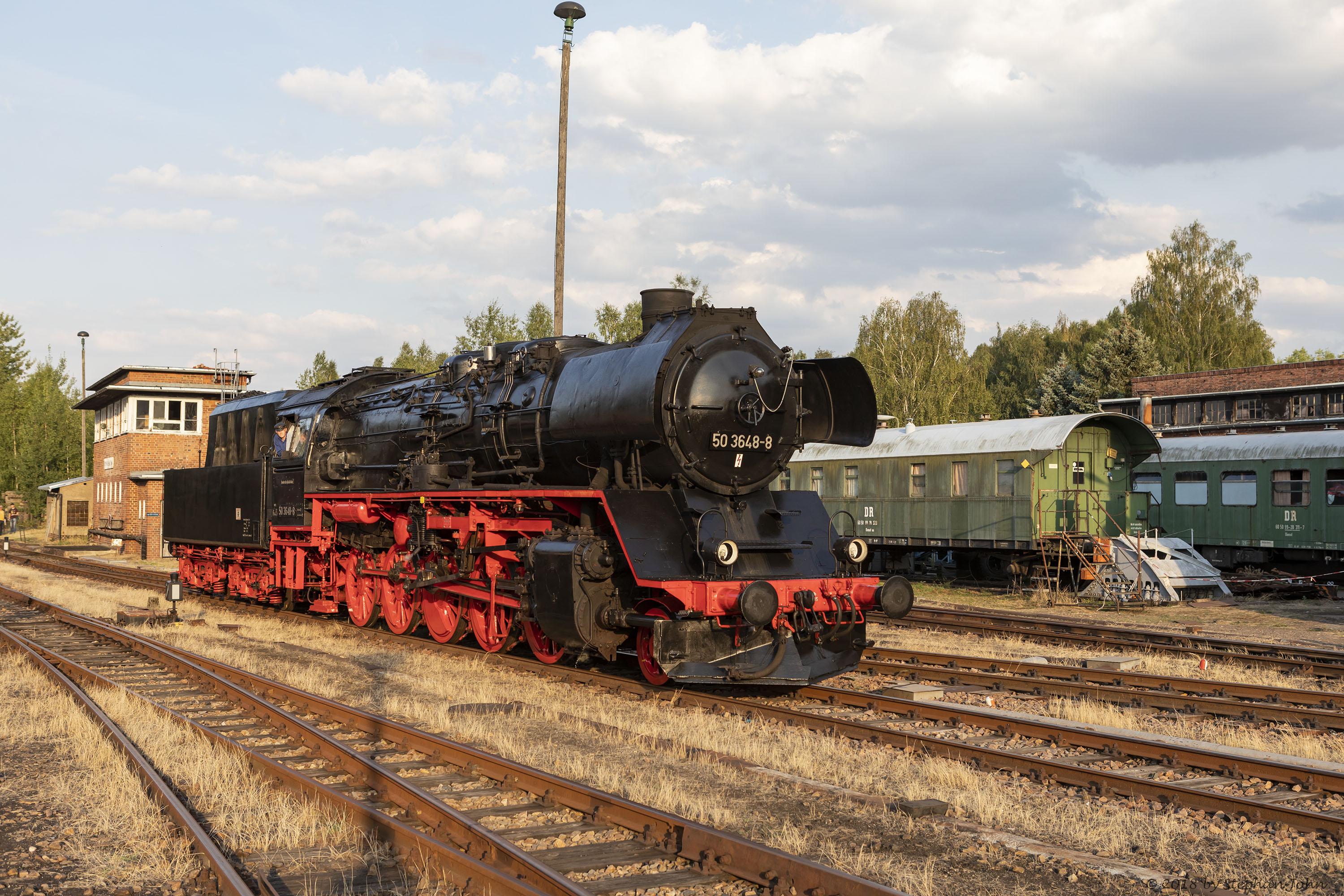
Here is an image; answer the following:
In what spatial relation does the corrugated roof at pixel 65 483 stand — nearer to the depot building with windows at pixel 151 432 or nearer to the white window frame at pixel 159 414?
the depot building with windows at pixel 151 432

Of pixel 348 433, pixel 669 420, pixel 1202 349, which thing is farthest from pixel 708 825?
pixel 1202 349

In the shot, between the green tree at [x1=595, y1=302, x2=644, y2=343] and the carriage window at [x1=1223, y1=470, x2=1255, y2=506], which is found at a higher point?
the green tree at [x1=595, y1=302, x2=644, y2=343]

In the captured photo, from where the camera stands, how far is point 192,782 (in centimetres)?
693

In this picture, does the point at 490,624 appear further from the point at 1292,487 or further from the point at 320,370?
the point at 320,370

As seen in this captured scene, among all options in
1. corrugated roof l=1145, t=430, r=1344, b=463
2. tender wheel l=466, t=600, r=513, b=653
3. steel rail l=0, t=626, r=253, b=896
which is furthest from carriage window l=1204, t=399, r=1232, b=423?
steel rail l=0, t=626, r=253, b=896

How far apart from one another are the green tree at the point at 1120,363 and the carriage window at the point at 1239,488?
2197cm

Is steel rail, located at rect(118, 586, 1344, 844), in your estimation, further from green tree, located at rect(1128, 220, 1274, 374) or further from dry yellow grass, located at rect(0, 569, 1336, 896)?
green tree, located at rect(1128, 220, 1274, 374)

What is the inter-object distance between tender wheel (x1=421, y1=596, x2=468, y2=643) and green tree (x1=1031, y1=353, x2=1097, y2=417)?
1564 inches

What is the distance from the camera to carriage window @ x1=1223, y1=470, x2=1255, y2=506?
949 inches

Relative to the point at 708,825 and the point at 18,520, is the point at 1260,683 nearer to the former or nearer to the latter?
the point at 708,825

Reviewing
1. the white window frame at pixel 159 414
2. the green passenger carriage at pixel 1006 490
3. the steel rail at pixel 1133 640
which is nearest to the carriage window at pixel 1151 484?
the green passenger carriage at pixel 1006 490

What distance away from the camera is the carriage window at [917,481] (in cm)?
2459

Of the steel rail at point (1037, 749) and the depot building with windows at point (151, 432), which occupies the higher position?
the depot building with windows at point (151, 432)

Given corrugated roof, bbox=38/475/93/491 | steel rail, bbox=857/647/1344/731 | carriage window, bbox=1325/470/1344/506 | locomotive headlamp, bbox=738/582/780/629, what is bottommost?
steel rail, bbox=857/647/1344/731
